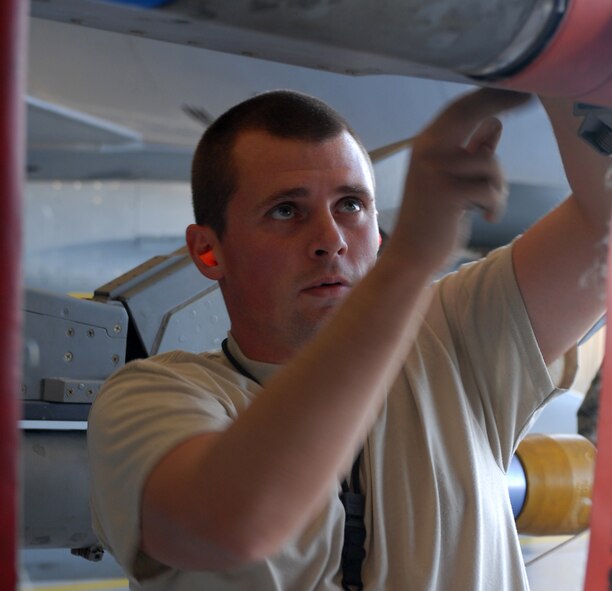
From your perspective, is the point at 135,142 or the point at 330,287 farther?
the point at 135,142

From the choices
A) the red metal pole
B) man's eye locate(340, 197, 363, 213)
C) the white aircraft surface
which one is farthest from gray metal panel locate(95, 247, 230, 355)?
the red metal pole

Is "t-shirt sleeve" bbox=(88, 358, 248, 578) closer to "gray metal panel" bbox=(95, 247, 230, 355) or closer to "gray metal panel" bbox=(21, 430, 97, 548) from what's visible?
"gray metal panel" bbox=(21, 430, 97, 548)

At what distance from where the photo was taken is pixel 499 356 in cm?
105

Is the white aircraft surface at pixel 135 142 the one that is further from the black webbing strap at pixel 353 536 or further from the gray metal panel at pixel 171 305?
the black webbing strap at pixel 353 536

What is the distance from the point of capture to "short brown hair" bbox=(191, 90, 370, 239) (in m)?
1.07

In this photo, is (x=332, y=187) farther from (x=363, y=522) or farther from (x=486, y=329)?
(x=363, y=522)

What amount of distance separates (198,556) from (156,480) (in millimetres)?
77

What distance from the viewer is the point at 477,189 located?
1.94ft

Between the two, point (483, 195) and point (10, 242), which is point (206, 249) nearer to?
point (483, 195)

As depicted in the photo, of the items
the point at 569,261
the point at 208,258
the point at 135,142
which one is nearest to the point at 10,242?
the point at 569,261

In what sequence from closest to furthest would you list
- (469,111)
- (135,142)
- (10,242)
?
(10,242)
(469,111)
(135,142)

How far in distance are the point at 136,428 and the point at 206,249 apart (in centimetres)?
41

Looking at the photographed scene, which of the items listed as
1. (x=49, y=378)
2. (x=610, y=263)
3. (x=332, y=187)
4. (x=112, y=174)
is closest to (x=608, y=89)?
(x=610, y=263)

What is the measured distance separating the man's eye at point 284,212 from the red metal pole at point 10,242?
2.20 feet
